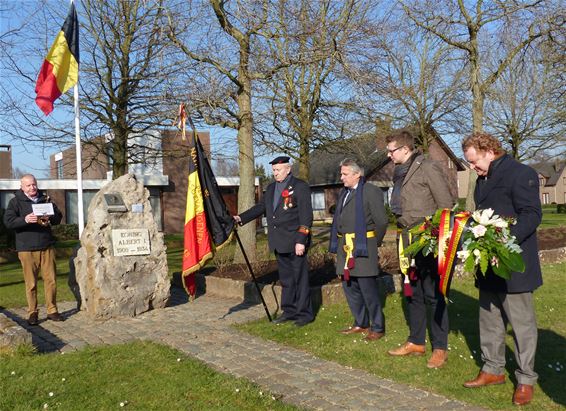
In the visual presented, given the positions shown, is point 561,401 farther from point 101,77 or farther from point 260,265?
point 101,77

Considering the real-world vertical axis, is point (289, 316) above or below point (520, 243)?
below

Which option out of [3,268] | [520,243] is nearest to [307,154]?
[3,268]

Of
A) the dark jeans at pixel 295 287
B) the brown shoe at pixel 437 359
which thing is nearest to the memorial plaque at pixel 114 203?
the dark jeans at pixel 295 287

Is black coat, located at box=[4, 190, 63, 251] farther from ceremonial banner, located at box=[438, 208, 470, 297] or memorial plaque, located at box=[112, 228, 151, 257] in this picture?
ceremonial banner, located at box=[438, 208, 470, 297]

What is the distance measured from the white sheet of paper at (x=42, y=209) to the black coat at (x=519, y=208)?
562cm

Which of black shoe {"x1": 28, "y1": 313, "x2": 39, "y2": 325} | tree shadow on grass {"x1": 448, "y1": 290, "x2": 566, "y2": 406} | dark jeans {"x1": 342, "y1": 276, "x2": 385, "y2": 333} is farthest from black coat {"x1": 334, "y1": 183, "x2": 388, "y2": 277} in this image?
black shoe {"x1": 28, "y1": 313, "x2": 39, "y2": 325}

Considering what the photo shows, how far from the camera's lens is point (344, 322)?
717 centimetres

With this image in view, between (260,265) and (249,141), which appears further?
(249,141)

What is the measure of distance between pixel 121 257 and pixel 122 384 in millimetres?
3517

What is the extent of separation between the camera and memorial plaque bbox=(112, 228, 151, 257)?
8211 millimetres

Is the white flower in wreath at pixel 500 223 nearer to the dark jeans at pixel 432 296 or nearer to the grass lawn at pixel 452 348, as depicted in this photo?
the dark jeans at pixel 432 296

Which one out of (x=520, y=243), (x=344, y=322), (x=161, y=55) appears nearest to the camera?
(x=520, y=243)

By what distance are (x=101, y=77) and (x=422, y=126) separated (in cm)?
1325

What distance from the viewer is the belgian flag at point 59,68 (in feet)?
36.8
